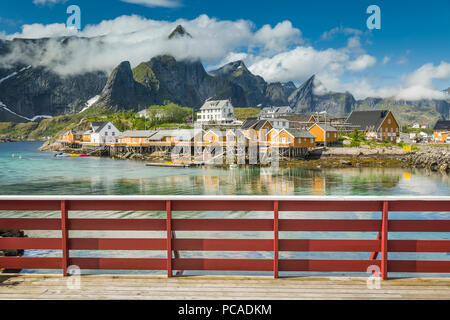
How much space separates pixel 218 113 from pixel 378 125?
186 ft

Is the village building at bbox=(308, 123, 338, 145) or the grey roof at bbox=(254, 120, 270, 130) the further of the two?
the grey roof at bbox=(254, 120, 270, 130)

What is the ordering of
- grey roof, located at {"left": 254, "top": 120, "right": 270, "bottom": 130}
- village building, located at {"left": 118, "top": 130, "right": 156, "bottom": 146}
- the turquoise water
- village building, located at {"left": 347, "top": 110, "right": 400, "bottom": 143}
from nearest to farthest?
the turquoise water → grey roof, located at {"left": 254, "top": 120, "right": 270, "bottom": 130} → village building, located at {"left": 347, "top": 110, "right": 400, "bottom": 143} → village building, located at {"left": 118, "top": 130, "right": 156, "bottom": 146}

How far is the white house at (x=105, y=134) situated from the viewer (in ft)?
360

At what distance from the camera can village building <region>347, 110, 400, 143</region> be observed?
89.2 metres

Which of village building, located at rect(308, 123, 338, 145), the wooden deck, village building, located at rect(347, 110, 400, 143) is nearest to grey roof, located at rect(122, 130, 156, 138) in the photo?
village building, located at rect(308, 123, 338, 145)

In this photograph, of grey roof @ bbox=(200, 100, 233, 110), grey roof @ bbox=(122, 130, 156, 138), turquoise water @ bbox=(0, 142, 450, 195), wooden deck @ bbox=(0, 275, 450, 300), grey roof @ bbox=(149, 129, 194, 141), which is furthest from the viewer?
grey roof @ bbox=(200, 100, 233, 110)

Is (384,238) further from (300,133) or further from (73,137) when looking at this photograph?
(73,137)

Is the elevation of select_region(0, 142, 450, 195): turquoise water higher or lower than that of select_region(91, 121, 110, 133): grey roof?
lower

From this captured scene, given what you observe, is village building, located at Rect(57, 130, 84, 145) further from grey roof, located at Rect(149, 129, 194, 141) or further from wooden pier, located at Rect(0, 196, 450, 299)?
wooden pier, located at Rect(0, 196, 450, 299)

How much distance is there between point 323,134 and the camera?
7569 centimetres

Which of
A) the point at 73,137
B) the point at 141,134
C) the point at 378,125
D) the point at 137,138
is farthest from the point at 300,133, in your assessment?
the point at 73,137

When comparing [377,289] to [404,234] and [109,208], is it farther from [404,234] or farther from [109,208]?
[404,234]

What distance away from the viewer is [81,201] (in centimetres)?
517

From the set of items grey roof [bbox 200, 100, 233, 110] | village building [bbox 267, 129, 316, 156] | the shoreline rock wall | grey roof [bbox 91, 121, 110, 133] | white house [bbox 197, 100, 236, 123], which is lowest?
the shoreline rock wall
